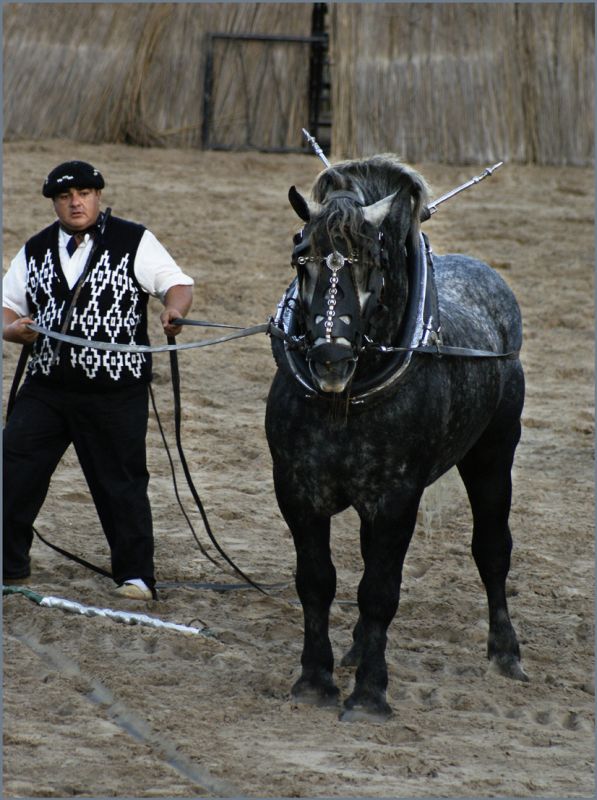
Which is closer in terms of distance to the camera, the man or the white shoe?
the man

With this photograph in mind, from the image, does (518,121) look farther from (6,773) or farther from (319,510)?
(6,773)

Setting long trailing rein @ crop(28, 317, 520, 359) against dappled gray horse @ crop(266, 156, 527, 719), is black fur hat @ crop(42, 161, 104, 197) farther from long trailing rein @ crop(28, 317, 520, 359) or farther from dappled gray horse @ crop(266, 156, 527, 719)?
dappled gray horse @ crop(266, 156, 527, 719)

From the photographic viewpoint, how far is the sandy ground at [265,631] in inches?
165

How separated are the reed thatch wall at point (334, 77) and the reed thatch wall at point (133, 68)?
1 cm

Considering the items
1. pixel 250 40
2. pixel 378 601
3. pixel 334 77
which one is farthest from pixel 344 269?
pixel 250 40

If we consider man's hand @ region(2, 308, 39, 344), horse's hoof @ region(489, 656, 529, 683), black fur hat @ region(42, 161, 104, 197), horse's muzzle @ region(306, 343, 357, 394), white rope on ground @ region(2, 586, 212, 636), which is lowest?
horse's hoof @ region(489, 656, 529, 683)

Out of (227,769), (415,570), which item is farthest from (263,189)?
(227,769)

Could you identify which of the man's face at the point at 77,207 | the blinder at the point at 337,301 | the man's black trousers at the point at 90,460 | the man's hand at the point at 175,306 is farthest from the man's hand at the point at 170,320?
the blinder at the point at 337,301

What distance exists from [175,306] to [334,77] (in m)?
8.50

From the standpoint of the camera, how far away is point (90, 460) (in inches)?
233

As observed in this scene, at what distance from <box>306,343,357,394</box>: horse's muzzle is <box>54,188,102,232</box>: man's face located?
5.69ft

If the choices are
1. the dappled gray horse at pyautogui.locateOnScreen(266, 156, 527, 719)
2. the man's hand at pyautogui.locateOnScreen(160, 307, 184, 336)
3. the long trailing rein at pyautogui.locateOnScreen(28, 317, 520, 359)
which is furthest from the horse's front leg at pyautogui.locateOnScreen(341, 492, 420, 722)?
the man's hand at pyautogui.locateOnScreen(160, 307, 184, 336)

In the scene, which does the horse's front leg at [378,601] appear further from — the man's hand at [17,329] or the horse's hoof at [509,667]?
the man's hand at [17,329]

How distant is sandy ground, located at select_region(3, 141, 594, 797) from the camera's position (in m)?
4.18
